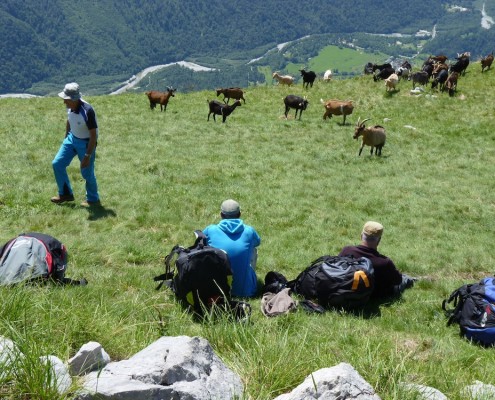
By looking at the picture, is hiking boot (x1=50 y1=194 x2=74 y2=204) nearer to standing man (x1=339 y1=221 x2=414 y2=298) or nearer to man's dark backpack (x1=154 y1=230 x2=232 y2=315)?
man's dark backpack (x1=154 y1=230 x2=232 y2=315)

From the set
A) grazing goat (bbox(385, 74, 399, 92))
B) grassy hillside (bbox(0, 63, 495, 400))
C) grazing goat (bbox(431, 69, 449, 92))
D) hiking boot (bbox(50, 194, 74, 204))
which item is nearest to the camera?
grassy hillside (bbox(0, 63, 495, 400))

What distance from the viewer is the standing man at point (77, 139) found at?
9.86 m

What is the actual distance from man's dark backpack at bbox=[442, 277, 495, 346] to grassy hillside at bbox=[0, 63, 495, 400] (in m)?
0.23

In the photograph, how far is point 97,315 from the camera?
4.71m

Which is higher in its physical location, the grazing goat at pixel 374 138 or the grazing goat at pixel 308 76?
the grazing goat at pixel 308 76

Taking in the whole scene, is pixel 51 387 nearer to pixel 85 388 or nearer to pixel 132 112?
pixel 85 388

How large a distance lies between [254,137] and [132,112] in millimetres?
7158

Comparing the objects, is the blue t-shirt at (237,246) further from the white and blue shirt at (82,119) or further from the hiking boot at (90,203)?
the hiking boot at (90,203)

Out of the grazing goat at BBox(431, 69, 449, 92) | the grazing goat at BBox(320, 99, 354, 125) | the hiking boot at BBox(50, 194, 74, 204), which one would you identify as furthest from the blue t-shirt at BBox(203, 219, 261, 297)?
the grazing goat at BBox(431, 69, 449, 92)

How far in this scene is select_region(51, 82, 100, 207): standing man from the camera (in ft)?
32.3

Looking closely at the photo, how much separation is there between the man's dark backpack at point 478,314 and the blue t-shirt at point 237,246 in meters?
3.05

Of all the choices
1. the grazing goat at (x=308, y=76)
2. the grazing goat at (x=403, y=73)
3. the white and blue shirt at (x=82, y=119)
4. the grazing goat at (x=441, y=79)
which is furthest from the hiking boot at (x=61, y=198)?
the grazing goat at (x=403, y=73)

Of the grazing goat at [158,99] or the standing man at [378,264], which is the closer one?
the standing man at [378,264]

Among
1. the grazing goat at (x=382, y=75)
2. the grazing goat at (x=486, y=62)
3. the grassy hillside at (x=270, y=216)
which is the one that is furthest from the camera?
the grazing goat at (x=486, y=62)
